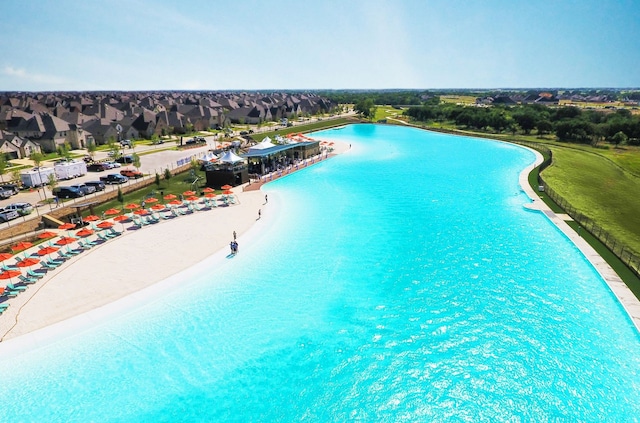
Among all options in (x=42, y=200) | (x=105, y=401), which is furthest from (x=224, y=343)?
(x=42, y=200)

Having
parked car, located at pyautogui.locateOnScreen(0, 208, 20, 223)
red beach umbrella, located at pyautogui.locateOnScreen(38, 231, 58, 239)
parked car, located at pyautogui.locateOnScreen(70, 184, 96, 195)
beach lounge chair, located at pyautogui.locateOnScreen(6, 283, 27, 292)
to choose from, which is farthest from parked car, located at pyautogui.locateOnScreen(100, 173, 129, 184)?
beach lounge chair, located at pyautogui.locateOnScreen(6, 283, 27, 292)

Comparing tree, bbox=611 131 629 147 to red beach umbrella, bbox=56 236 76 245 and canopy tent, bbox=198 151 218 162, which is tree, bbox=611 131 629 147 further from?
red beach umbrella, bbox=56 236 76 245

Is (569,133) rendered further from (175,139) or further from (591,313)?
(175,139)

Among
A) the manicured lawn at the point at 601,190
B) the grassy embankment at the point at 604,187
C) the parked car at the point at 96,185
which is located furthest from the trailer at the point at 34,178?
the manicured lawn at the point at 601,190

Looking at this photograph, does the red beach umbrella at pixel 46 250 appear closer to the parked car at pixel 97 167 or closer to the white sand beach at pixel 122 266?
the white sand beach at pixel 122 266

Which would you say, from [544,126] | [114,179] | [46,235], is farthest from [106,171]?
[544,126]

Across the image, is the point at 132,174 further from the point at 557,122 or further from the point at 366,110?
the point at 366,110
